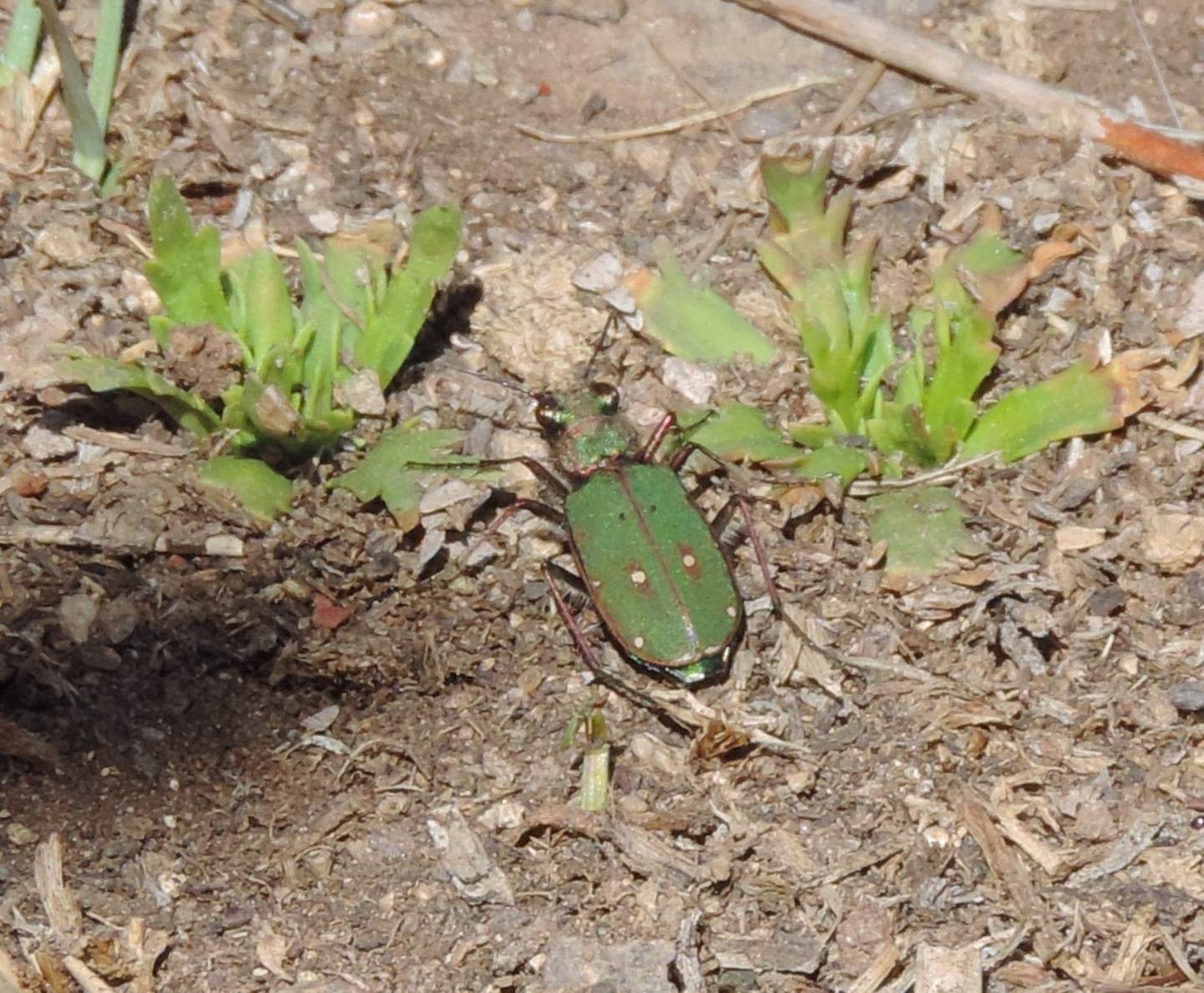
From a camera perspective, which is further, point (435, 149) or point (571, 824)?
point (435, 149)

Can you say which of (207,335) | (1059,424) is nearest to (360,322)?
(207,335)

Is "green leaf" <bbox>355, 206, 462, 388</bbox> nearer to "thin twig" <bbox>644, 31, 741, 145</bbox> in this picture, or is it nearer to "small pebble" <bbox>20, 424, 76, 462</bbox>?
"small pebble" <bbox>20, 424, 76, 462</bbox>

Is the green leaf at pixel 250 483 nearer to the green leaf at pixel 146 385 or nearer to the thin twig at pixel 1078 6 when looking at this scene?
the green leaf at pixel 146 385

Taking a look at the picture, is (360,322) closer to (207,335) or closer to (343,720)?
(207,335)

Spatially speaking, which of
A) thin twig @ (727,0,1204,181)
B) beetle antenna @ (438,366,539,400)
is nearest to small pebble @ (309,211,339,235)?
beetle antenna @ (438,366,539,400)

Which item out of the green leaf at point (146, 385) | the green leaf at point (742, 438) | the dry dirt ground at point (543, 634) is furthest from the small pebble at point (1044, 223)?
the green leaf at point (146, 385)

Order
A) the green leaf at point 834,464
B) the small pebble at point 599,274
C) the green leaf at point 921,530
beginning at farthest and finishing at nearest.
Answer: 1. the small pebble at point 599,274
2. the green leaf at point 834,464
3. the green leaf at point 921,530
